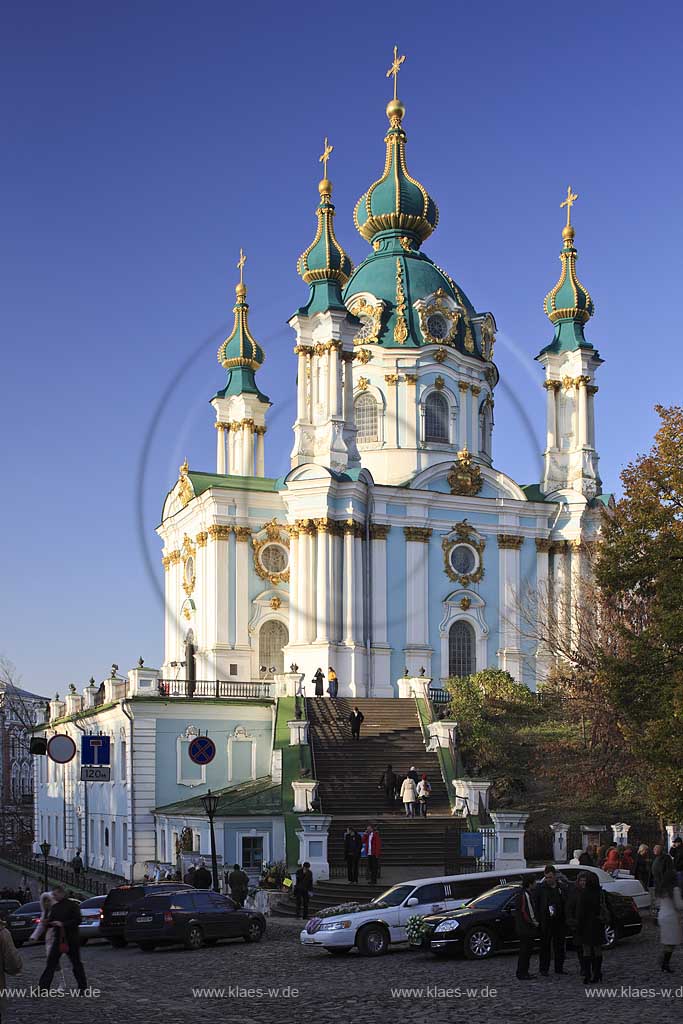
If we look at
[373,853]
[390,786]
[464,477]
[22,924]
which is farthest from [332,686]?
[22,924]

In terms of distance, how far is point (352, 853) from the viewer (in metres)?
32.2

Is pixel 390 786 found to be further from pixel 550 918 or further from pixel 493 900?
pixel 550 918

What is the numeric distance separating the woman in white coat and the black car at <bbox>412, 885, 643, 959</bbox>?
→ 9.34ft

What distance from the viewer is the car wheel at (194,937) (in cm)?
2638

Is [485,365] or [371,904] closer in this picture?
[371,904]

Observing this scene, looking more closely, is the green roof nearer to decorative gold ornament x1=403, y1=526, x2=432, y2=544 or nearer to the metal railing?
the metal railing

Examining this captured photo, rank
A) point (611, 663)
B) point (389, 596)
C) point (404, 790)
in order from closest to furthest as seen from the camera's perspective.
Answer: point (611, 663) → point (404, 790) → point (389, 596)

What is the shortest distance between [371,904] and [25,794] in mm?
97577

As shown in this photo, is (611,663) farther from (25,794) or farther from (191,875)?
(25,794)

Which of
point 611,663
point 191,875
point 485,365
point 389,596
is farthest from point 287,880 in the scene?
point 485,365

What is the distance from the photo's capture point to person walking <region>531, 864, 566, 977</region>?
20547mm

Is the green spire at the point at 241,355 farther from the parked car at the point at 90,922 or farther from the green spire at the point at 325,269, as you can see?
the parked car at the point at 90,922

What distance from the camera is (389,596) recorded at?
5675 cm

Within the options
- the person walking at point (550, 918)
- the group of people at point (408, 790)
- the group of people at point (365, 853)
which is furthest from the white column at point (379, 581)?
the person walking at point (550, 918)
